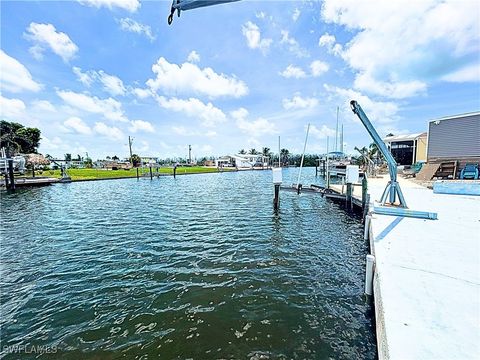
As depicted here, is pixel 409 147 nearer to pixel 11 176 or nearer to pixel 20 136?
pixel 11 176

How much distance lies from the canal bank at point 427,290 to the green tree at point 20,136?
2483 inches

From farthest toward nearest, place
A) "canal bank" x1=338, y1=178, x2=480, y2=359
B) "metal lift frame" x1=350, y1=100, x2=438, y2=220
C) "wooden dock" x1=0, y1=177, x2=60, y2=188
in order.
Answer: "wooden dock" x1=0, y1=177, x2=60, y2=188, "metal lift frame" x1=350, y1=100, x2=438, y2=220, "canal bank" x1=338, y1=178, x2=480, y2=359

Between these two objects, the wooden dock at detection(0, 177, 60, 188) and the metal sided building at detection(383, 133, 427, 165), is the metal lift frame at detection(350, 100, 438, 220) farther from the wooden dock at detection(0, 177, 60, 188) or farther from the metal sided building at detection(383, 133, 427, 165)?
the wooden dock at detection(0, 177, 60, 188)

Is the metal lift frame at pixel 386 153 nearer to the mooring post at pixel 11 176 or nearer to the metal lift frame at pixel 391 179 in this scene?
the metal lift frame at pixel 391 179

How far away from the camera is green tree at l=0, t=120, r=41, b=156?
4841cm

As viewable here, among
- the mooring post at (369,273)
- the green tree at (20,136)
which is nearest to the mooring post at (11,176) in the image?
the green tree at (20,136)

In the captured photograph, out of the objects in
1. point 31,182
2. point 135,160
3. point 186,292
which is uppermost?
point 135,160

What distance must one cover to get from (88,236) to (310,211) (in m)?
12.8

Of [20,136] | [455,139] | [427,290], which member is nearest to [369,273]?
[427,290]

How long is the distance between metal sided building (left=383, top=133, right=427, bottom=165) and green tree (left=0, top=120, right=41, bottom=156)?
67.0 metres

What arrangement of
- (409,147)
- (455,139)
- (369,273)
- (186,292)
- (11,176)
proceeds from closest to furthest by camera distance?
(369,273)
(186,292)
(455,139)
(11,176)
(409,147)

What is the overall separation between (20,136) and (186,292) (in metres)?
66.3

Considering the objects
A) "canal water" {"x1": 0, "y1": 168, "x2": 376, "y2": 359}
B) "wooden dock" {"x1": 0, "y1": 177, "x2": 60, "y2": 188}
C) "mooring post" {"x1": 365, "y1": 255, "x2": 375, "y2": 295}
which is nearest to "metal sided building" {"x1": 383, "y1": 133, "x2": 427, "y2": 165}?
"canal water" {"x1": 0, "y1": 168, "x2": 376, "y2": 359}

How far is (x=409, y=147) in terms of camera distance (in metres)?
30.9
